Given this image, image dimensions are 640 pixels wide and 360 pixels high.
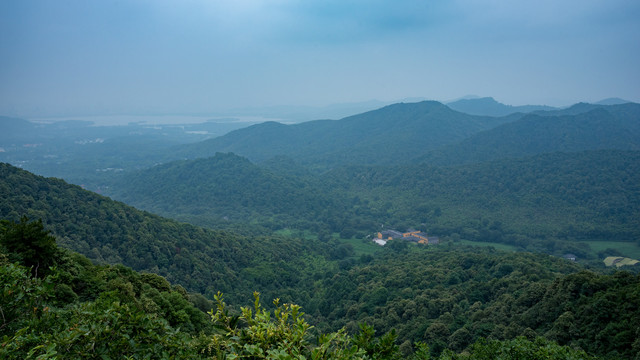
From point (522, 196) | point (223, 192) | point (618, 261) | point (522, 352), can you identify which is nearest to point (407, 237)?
point (618, 261)

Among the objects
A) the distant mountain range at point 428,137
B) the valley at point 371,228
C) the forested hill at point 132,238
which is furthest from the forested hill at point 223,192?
the distant mountain range at point 428,137

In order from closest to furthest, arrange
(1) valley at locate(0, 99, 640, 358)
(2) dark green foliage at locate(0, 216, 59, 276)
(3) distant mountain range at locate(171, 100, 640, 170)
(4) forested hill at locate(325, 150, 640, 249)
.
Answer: (2) dark green foliage at locate(0, 216, 59, 276) → (1) valley at locate(0, 99, 640, 358) → (4) forested hill at locate(325, 150, 640, 249) → (3) distant mountain range at locate(171, 100, 640, 170)

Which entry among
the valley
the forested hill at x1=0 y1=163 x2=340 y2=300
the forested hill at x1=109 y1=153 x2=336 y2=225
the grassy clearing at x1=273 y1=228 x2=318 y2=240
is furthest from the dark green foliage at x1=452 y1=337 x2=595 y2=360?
the forested hill at x1=109 y1=153 x2=336 y2=225

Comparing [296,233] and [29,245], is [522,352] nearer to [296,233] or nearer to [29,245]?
[29,245]

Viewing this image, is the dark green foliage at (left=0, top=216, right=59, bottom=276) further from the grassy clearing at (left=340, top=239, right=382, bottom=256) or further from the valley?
the grassy clearing at (left=340, top=239, right=382, bottom=256)

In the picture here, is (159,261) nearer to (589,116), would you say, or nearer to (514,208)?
(514,208)

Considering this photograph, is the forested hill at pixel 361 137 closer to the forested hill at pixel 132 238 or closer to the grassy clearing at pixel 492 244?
the grassy clearing at pixel 492 244

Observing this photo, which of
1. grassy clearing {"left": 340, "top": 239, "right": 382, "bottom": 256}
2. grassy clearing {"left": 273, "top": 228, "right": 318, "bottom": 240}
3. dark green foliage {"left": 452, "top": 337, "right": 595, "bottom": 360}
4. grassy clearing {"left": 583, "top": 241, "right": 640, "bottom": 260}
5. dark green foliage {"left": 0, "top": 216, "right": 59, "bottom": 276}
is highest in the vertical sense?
dark green foliage {"left": 0, "top": 216, "right": 59, "bottom": 276}
